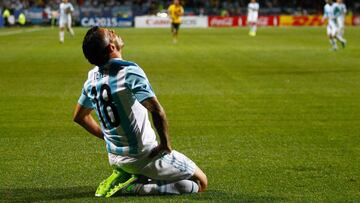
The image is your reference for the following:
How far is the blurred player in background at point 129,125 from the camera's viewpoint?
304 inches

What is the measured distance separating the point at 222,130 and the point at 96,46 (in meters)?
5.54

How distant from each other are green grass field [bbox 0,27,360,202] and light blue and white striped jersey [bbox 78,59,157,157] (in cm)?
53

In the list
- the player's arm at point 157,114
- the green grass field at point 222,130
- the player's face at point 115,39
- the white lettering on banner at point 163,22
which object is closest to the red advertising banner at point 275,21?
the white lettering on banner at point 163,22

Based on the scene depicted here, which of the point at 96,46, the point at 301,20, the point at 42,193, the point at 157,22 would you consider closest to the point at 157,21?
the point at 157,22

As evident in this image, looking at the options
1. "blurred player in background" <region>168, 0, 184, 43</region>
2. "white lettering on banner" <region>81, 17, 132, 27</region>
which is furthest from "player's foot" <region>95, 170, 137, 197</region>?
"white lettering on banner" <region>81, 17, 132, 27</region>

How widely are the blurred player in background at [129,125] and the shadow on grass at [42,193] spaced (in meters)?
0.28

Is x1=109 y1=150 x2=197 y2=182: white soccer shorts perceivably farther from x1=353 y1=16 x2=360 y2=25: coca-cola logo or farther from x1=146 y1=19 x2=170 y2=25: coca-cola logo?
x1=353 y1=16 x2=360 y2=25: coca-cola logo

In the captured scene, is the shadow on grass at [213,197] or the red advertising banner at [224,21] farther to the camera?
the red advertising banner at [224,21]

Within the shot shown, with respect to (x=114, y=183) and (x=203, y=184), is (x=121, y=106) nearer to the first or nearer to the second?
(x=114, y=183)

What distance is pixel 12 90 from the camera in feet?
63.1

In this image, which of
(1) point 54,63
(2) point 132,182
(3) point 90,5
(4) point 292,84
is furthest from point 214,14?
(2) point 132,182

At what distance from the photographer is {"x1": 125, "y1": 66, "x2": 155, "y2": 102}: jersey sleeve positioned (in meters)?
7.68

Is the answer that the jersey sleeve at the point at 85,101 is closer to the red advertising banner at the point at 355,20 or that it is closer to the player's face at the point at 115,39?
the player's face at the point at 115,39

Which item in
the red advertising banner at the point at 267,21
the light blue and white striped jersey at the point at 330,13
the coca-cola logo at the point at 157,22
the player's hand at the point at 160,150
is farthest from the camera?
the red advertising banner at the point at 267,21
